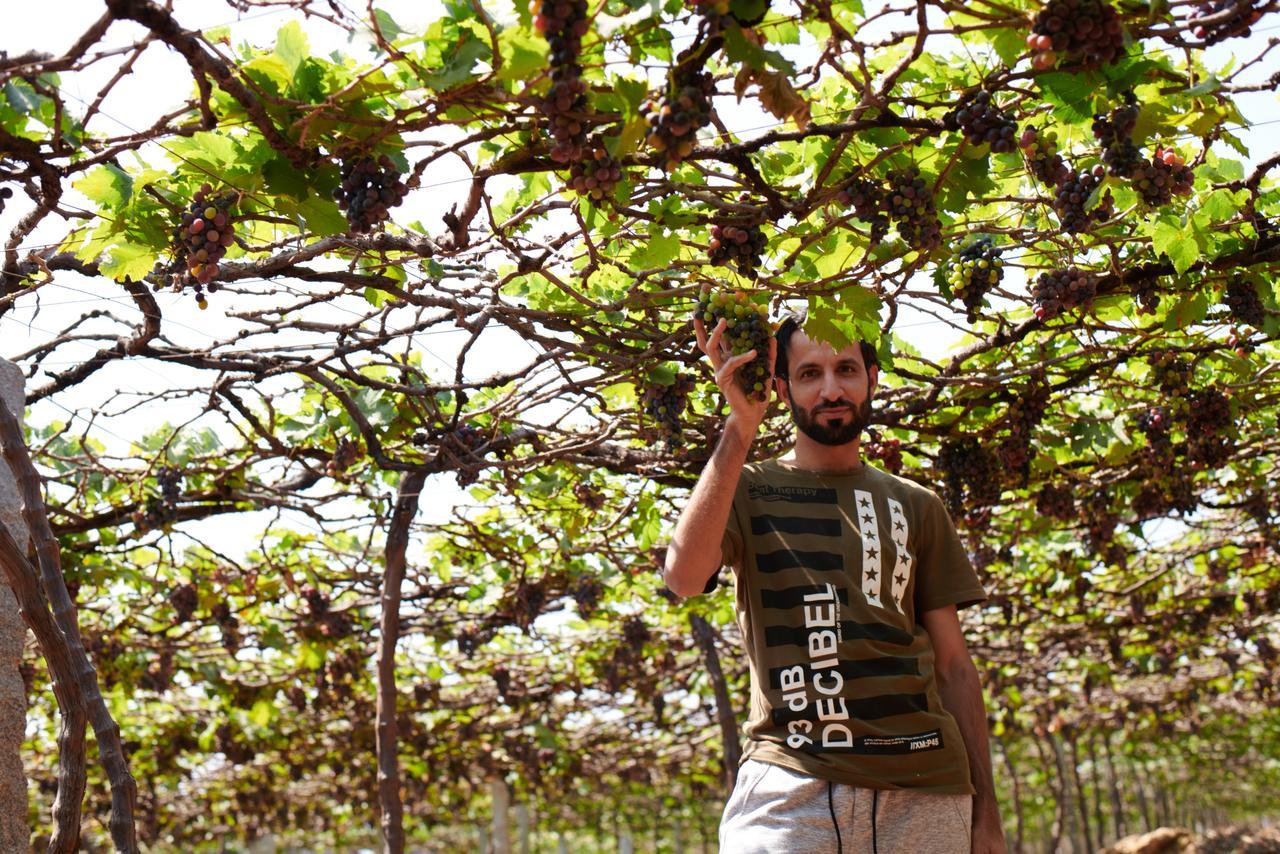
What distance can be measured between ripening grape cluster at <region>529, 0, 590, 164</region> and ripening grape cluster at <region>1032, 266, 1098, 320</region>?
6.03 feet

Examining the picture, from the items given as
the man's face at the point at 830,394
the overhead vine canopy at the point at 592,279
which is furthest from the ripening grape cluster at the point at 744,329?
the man's face at the point at 830,394

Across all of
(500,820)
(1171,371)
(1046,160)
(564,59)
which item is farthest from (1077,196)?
(500,820)

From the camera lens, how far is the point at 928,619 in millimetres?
2781

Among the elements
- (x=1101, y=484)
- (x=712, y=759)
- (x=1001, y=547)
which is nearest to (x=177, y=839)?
(x=712, y=759)

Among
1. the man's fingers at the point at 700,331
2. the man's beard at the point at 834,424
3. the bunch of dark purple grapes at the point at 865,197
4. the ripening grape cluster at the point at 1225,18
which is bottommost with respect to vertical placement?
the man's beard at the point at 834,424

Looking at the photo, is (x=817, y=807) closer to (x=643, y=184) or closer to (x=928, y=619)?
(x=928, y=619)

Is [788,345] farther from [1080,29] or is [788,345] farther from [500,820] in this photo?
[500,820]

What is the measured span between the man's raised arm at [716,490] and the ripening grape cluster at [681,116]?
1.81 ft

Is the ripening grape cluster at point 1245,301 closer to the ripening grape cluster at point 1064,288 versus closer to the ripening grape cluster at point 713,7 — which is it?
the ripening grape cluster at point 1064,288

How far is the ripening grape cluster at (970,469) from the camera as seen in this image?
4914mm

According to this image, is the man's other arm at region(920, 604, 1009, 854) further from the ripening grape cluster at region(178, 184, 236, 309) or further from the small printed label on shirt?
the ripening grape cluster at region(178, 184, 236, 309)

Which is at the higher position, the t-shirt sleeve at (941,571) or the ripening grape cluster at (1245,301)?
the ripening grape cluster at (1245,301)

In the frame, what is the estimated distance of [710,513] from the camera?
2.45 meters

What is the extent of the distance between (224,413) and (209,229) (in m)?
1.97
